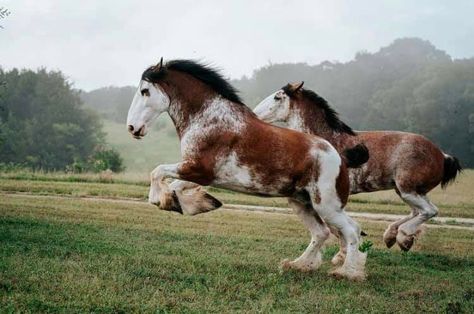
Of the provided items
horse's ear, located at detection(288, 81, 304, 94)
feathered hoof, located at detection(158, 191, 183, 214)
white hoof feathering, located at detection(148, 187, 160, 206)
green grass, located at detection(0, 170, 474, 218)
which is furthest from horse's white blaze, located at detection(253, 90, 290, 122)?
green grass, located at detection(0, 170, 474, 218)

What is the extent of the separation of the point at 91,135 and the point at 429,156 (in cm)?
5708

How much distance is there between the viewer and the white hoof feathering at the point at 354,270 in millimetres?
7285

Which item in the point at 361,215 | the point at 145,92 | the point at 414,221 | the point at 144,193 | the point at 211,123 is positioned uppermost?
the point at 145,92

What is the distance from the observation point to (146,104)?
23.6 ft

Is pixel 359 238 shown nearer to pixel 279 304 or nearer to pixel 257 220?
pixel 279 304

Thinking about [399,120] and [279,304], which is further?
[399,120]

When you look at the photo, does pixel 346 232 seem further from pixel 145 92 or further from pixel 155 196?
pixel 145 92

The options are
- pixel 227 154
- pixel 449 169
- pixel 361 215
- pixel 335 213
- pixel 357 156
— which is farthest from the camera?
pixel 361 215

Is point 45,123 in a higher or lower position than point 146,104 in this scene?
higher

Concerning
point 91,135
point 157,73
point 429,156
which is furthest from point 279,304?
point 91,135

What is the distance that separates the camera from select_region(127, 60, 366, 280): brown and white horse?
689 cm

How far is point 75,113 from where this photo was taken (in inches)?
2552

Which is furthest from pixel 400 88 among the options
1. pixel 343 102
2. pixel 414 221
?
pixel 414 221

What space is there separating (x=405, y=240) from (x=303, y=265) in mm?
2951
